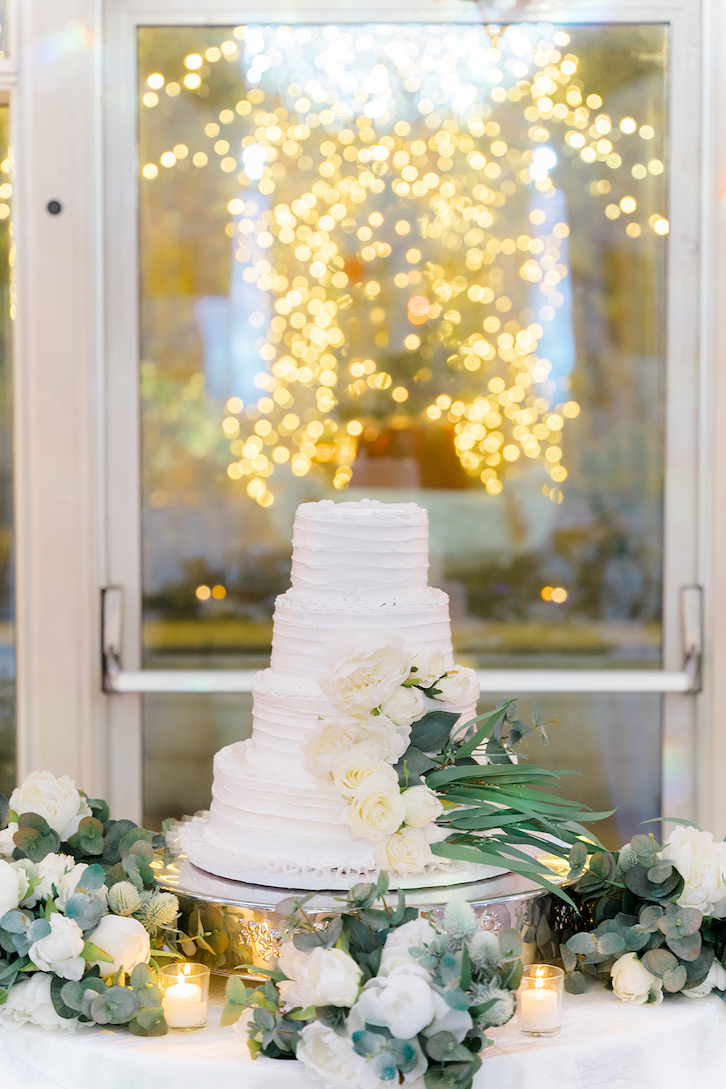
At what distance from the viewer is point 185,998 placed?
3.78 feet

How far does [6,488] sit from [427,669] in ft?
5.53

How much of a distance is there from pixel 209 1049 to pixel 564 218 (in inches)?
82.4

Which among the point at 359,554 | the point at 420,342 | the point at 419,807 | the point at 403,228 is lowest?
the point at 419,807

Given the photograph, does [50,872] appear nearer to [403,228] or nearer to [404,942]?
[404,942]

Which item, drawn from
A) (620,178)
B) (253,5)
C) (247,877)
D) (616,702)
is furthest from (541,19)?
(247,877)

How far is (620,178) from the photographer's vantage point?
2582mm

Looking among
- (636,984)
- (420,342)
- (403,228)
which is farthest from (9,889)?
(403,228)

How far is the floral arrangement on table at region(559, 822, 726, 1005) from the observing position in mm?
1206

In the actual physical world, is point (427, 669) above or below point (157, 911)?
above

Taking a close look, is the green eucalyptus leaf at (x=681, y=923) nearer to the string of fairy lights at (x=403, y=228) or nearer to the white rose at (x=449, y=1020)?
the white rose at (x=449, y=1020)

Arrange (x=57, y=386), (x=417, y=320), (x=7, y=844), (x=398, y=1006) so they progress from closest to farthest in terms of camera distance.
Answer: (x=398, y=1006), (x=7, y=844), (x=57, y=386), (x=417, y=320)

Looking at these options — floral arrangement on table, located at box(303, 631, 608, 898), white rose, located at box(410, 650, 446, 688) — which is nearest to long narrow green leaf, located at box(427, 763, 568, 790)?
floral arrangement on table, located at box(303, 631, 608, 898)

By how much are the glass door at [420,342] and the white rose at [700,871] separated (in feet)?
4.21

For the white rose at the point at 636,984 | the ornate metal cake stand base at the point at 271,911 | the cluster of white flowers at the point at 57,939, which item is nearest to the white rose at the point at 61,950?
the cluster of white flowers at the point at 57,939
